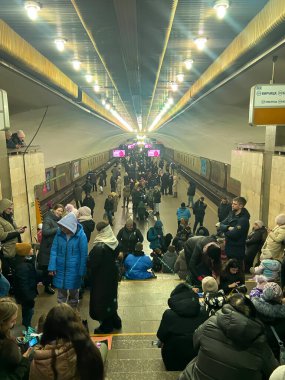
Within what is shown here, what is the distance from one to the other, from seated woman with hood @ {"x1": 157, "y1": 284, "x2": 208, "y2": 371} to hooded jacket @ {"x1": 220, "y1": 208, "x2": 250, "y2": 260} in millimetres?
2524

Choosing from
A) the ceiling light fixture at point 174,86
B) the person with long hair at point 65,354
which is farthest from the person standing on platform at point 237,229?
the ceiling light fixture at point 174,86

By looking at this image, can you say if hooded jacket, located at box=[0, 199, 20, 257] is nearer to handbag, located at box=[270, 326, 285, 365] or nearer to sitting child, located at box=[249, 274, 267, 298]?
sitting child, located at box=[249, 274, 267, 298]

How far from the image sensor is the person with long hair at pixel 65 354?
77.4 inches

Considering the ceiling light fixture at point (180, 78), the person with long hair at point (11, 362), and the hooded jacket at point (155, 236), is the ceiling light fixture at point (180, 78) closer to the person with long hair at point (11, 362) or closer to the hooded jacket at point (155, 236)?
the hooded jacket at point (155, 236)

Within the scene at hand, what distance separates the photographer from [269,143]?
8.16 m

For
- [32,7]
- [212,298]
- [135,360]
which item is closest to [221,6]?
[32,7]

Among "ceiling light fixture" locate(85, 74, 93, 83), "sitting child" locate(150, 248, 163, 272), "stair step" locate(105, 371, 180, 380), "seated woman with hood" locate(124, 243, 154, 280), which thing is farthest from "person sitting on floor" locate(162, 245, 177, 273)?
"ceiling light fixture" locate(85, 74, 93, 83)

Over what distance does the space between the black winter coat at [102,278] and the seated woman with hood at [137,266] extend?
2.13 meters

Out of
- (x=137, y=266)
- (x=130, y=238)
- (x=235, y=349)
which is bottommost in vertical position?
(x=137, y=266)

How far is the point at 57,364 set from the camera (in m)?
1.96

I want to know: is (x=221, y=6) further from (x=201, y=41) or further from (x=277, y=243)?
(x=277, y=243)

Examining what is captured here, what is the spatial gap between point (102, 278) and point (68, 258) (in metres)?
0.58

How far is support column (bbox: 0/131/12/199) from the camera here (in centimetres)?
734

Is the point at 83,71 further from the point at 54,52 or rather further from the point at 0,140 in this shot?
the point at 0,140
